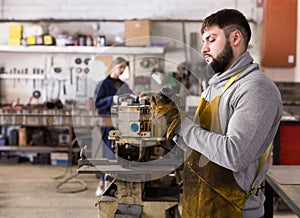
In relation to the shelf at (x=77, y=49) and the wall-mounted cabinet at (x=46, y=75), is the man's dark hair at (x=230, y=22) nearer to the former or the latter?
the shelf at (x=77, y=49)

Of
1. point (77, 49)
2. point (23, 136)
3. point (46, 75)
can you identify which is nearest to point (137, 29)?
point (77, 49)

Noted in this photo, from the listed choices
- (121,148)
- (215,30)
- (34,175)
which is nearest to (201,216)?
(121,148)

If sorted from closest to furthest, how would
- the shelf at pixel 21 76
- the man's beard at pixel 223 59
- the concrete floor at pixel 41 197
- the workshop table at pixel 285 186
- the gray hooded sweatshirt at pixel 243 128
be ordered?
1. the gray hooded sweatshirt at pixel 243 128
2. the man's beard at pixel 223 59
3. the workshop table at pixel 285 186
4. the concrete floor at pixel 41 197
5. the shelf at pixel 21 76

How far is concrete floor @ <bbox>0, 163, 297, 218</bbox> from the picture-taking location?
3148mm

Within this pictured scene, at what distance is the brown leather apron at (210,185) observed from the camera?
46.7 inches

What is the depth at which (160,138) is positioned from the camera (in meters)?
1.33

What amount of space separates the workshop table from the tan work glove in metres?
0.60

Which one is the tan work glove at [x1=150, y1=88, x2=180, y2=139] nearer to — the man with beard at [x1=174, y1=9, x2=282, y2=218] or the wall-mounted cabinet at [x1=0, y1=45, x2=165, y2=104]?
the man with beard at [x1=174, y1=9, x2=282, y2=218]

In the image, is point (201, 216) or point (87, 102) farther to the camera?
point (87, 102)

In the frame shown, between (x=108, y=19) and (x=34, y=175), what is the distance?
6.63 feet

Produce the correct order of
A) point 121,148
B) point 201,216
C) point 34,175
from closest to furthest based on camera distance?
1. point 201,216
2. point 121,148
3. point 34,175

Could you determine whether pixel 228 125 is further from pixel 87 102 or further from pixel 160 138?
pixel 87 102

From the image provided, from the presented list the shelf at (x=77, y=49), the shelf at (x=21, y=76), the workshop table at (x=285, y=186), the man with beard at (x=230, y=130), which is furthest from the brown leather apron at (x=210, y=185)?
the shelf at (x=21, y=76)

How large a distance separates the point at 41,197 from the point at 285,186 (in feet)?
7.72
